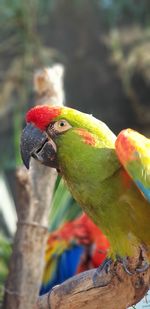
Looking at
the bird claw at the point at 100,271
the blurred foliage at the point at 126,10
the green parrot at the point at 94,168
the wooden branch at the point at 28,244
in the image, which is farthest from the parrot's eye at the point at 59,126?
the blurred foliage at the point at 126,10

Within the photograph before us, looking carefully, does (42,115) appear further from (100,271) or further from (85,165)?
(100,271)

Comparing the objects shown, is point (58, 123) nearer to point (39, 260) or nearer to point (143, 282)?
point (143, 282)

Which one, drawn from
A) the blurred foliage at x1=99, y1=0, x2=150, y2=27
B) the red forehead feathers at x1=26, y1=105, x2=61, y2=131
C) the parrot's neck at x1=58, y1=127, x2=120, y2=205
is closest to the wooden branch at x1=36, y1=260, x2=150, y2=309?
the parrot's neck at x1=58, y1=127, x2=120, y2=205

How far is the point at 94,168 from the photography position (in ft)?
2.82

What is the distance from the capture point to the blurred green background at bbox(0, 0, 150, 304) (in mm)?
3008

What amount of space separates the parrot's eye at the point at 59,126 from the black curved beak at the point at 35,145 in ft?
0.04

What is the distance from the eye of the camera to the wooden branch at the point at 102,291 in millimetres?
834

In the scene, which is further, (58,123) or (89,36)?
(89,36)

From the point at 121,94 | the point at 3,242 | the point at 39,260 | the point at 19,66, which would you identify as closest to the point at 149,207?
the point at 39,260

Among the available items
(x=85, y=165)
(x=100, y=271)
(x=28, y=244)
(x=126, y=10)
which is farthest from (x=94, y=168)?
(x=126, y=10)

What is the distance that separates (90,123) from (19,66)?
7.54 feet

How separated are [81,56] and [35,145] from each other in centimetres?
272

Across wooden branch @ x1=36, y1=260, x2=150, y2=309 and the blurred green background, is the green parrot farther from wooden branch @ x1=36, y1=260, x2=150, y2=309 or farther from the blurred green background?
the blurred green background

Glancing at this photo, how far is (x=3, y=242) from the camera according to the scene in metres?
1.54
